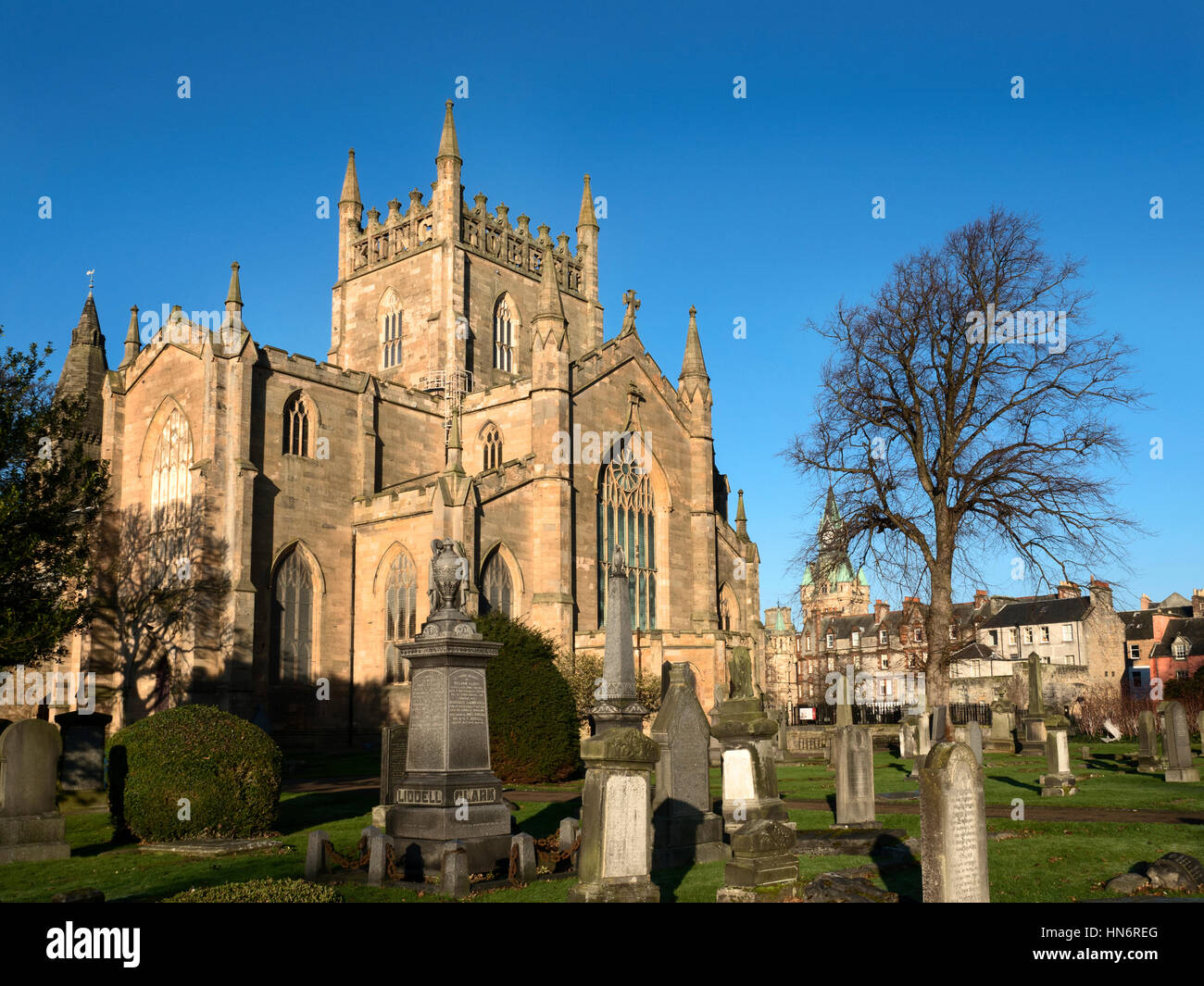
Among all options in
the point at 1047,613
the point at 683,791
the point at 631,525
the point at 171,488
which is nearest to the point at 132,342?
Answer: the point at 171,488

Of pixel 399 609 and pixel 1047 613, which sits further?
pixel 1047 613

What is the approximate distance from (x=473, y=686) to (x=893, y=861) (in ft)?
18.7

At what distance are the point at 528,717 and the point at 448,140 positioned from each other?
32.9 m

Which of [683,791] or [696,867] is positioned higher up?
[683,791]

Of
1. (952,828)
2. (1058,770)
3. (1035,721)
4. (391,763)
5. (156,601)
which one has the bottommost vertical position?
(1035,721)

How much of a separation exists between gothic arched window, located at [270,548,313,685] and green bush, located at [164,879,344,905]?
2900cm

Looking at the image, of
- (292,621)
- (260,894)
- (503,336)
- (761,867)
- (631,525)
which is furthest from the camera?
(503,336)

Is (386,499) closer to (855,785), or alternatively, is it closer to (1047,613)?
(855,785)

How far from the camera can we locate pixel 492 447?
42562 mm

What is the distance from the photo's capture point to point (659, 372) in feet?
153

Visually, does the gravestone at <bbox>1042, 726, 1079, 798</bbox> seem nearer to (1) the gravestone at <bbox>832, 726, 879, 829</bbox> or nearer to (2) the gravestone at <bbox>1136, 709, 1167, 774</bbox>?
(2) the gravestone at <bbox>1136, 709, 1167, 774</bbox>

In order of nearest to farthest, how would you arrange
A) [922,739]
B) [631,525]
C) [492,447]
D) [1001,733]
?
1. [922,739]
2. [1001,733]
3. [492,447]
4. [631,525]
